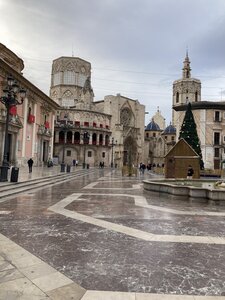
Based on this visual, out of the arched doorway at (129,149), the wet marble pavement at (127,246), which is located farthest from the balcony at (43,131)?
the arched doorway at (129,149)

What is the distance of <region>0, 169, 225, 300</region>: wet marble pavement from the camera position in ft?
11.2

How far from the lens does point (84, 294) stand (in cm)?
309

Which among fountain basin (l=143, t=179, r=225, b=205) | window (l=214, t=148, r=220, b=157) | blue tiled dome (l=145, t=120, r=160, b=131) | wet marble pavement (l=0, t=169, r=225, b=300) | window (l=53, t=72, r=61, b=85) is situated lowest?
wet marble pavement (l=0, t=169, r=225, b=300)

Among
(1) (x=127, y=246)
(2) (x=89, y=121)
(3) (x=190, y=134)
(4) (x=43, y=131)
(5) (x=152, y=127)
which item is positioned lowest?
(1) (x=127, y=246)

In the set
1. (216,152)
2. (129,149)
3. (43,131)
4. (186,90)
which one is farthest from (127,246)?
(186,90)

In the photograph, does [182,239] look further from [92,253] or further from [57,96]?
[57,96]

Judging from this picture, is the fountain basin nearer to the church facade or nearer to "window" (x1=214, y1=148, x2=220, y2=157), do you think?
"window" (x1=214, y1=148, x2=220, y2=157)

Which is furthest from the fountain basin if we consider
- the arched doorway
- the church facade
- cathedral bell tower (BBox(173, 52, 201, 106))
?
cathedral bell tower (BBox(173, 52, 201, 106))

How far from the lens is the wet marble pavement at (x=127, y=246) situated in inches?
135

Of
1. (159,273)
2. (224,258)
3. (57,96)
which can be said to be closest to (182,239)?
(224,258)

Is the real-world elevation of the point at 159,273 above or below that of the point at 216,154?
below

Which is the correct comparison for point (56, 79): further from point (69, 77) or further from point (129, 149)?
point (129, 149)

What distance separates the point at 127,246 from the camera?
4836 millimetres

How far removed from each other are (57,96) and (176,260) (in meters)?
64.4
